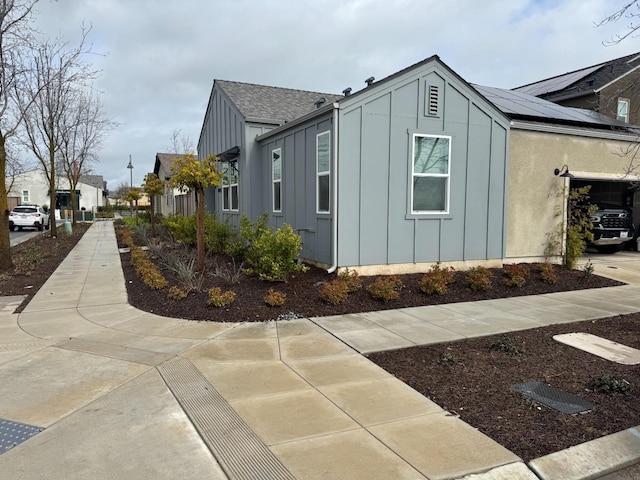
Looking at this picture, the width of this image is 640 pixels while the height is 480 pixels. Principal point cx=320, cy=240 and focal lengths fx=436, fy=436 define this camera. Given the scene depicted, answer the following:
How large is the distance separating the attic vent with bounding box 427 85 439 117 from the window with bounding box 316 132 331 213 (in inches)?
87.9

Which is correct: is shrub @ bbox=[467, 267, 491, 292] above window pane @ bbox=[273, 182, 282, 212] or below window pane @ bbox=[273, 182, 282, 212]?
below

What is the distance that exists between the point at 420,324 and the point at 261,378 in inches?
111

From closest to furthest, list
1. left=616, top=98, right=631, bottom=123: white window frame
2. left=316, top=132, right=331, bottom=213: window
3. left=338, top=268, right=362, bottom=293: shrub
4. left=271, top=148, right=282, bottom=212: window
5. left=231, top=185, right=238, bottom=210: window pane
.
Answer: left=338, top=268, right=362, bottom=293: shrub < left=316, top=132, right=331, bottom=213: window < left=271, top=148, right=282, bottom=212: window < left=231, top=185, right=238, bottom=210: window pane < left=616, top=98, right=631, bottom=123: white window frame

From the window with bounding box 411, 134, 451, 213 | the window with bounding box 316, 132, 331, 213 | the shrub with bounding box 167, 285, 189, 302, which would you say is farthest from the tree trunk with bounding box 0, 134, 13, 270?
the window with bounding box 411, 134, 451, 213

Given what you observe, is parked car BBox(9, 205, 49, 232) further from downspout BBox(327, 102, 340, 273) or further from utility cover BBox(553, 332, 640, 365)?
utility cover BBox(553, 332, 640, 365)

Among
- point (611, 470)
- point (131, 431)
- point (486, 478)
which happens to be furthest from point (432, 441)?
point (131, 431)

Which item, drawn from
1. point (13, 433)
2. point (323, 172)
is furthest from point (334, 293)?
point (13, 433)

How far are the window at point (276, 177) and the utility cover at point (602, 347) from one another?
747cm

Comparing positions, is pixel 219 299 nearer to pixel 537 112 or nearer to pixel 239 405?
pixel 239 405

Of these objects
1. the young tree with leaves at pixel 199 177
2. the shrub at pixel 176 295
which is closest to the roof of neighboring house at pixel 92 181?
the young tree with leaves at pixel 199 177

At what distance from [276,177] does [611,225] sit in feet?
33.6

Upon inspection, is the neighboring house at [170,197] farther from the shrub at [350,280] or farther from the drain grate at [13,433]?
the drain grate at [13,433]

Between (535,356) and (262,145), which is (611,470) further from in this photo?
(262,145)

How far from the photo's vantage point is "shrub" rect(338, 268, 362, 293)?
297 inches
